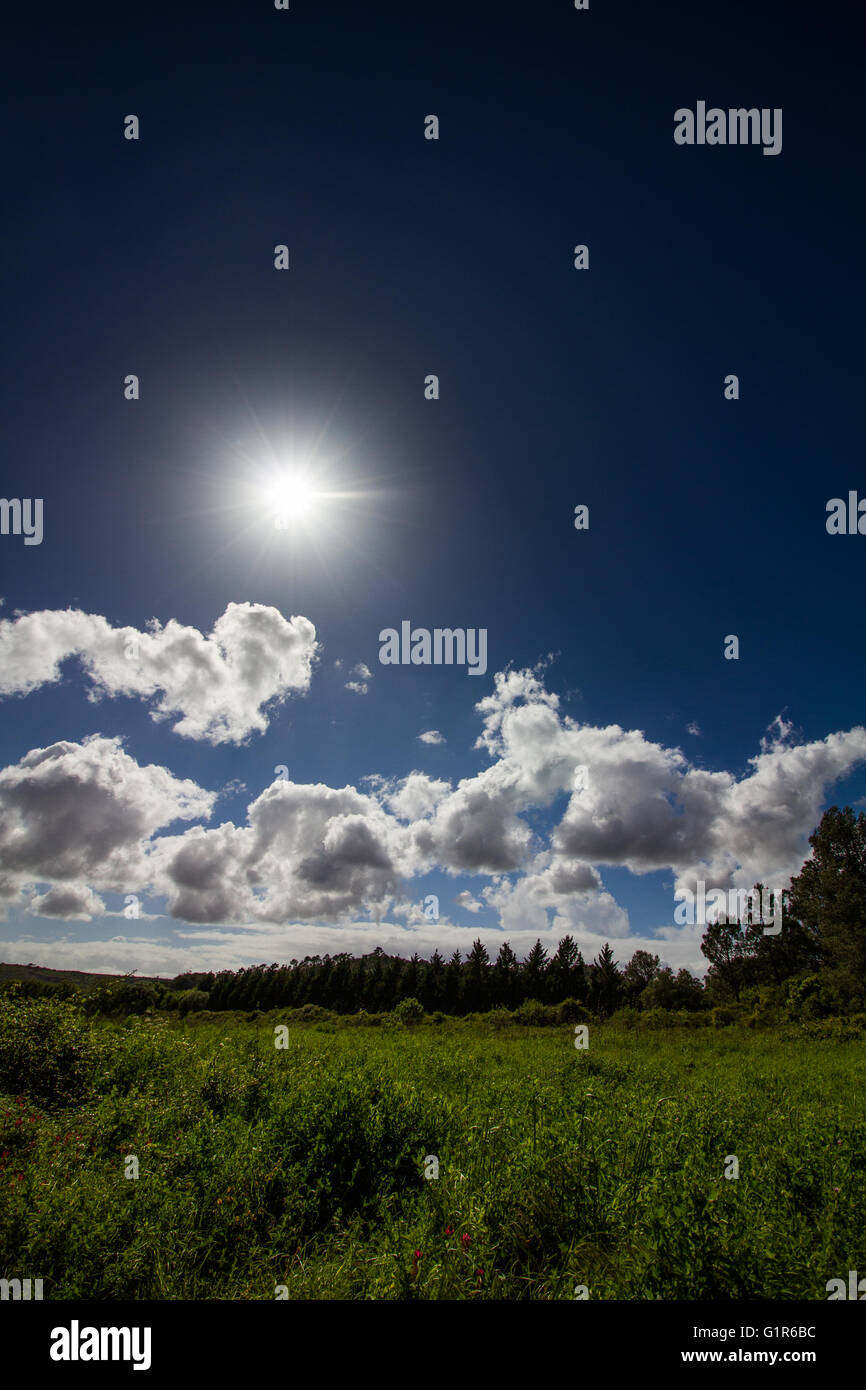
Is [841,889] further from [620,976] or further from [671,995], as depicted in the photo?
[620,976]

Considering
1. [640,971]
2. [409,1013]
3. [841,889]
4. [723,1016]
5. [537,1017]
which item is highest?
[841,889]

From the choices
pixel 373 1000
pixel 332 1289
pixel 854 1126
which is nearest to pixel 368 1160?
pixel 332 1289

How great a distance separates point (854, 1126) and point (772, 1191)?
11.3ft

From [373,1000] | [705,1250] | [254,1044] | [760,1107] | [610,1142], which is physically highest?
[705,1250]

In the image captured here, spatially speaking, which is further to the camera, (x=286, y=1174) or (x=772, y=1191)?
(x=286, y=1174)

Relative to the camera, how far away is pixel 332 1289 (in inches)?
170

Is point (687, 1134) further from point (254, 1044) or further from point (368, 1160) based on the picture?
point (254, 1044)

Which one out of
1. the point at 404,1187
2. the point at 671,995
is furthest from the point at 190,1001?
the point at 404,1187

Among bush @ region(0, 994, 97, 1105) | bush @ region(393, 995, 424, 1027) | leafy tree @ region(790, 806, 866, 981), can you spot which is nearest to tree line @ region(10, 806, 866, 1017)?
leafy tree @ region(790, 806, 866, 981)

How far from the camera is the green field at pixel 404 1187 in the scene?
4262 mm

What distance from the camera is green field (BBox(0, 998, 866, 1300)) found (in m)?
4.26

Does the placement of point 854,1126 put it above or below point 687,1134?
below

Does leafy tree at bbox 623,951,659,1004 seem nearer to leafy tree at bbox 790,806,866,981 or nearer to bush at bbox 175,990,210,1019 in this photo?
leafy tree at bbox 790,806,866,981

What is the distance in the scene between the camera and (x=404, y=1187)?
Result: 630cm
